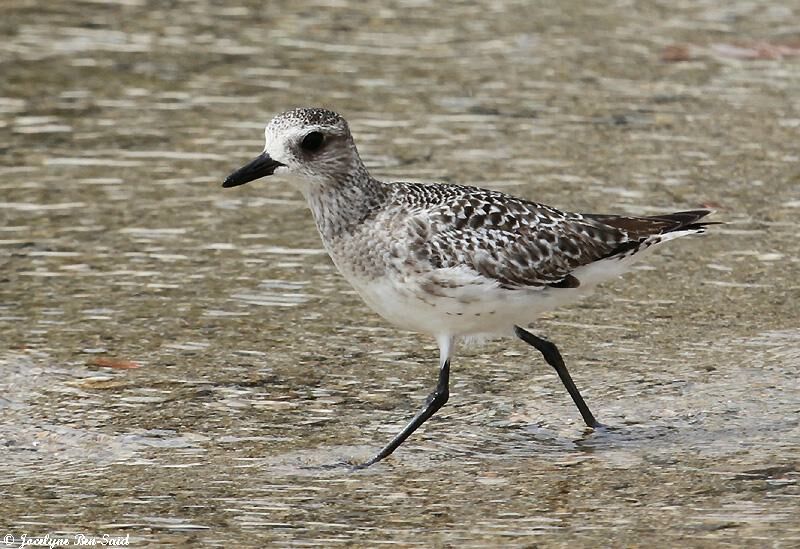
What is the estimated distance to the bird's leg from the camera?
280 inches

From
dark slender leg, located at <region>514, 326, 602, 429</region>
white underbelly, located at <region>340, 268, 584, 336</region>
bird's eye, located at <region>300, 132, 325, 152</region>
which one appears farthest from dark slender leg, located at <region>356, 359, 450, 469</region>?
bird's eye, located at <region>300, 132, 325, 152</region>

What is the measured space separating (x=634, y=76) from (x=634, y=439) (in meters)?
6.34

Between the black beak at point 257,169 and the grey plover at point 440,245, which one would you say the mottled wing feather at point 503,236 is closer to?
the grey plover at point 440,245

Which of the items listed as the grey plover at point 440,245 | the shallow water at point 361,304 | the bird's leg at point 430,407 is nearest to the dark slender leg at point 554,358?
the grey plover at point 440,245

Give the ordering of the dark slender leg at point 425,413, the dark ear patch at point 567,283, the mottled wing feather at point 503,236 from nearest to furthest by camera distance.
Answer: the dark slender leg at point 425,413
the mottled wing feather at point 503,236
the dark ear patch at point 567,283

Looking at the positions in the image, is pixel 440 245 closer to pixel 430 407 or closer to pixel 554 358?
pixel 430 407

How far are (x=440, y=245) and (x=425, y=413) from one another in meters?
0.78

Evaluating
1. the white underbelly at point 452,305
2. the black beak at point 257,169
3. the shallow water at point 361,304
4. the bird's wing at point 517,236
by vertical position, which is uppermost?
the black beak at point 257,169

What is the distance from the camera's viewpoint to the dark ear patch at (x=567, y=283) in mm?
7426

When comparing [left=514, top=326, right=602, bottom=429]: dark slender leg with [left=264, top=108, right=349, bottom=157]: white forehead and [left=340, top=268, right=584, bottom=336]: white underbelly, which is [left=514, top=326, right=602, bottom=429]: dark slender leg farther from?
[left=264, top=108, right=349, bottom=157]: white forehead

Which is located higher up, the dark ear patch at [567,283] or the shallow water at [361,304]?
the dark ear patch at [567,283]

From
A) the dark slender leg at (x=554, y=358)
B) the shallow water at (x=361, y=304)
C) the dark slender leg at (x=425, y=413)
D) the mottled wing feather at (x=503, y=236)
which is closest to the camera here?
the shallow water at (x=361, y=304)

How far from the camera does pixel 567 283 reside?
294 inches

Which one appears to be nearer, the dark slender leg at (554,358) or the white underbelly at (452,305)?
the white underbelly at (452,305)
